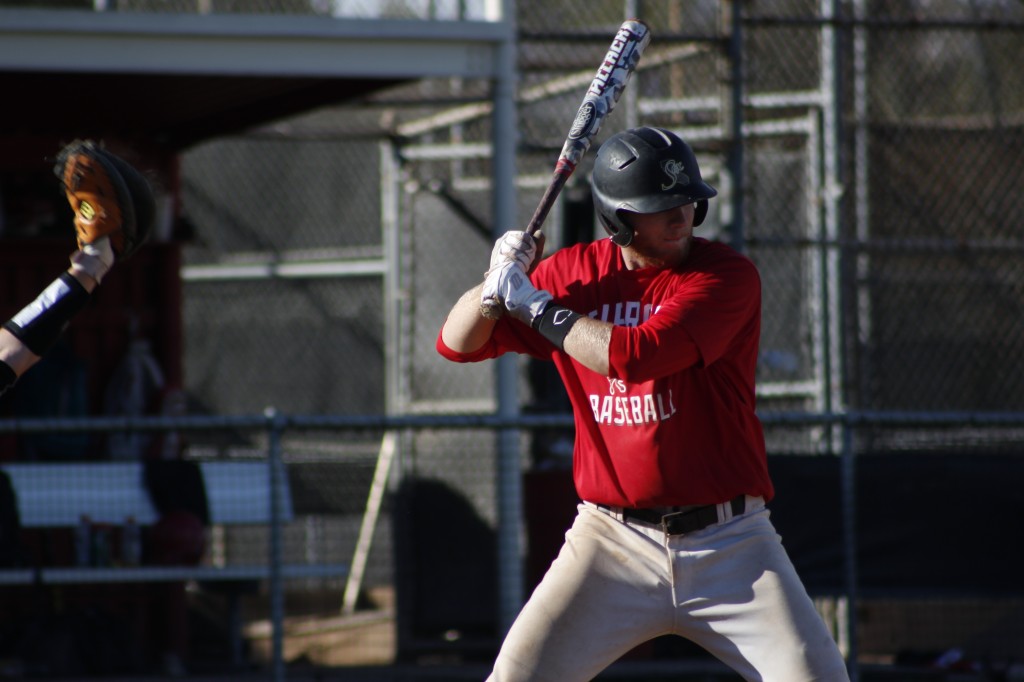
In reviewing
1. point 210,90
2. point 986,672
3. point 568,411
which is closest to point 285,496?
point 568,411

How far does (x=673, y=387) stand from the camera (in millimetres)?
4188

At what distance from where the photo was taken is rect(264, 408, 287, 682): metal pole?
21.6 ft

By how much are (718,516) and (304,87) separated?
565 cm

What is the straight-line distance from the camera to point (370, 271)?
458 inches

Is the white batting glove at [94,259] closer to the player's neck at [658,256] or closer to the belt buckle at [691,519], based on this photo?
the player's neck at [658,256]

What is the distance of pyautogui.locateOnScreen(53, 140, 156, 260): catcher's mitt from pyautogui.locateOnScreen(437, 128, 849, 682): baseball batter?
0.97 meters

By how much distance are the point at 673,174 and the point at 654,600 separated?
123cm

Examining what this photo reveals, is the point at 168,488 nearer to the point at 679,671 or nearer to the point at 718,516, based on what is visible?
the point at 679,671

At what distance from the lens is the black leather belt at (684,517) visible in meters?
4.19

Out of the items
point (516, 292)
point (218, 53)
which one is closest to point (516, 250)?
point (516, 292)

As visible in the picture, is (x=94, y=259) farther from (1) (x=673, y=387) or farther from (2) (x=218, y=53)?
(2) (x=218, y=53)

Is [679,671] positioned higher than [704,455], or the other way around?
[704,455]

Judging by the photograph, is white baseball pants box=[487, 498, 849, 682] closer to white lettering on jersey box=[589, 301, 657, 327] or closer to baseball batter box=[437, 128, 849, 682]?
baseball batter box=[437, 128, 849, 682]

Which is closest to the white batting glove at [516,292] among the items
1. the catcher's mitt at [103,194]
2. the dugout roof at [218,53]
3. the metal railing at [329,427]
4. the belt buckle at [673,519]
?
the belt buckle at [673,519]
